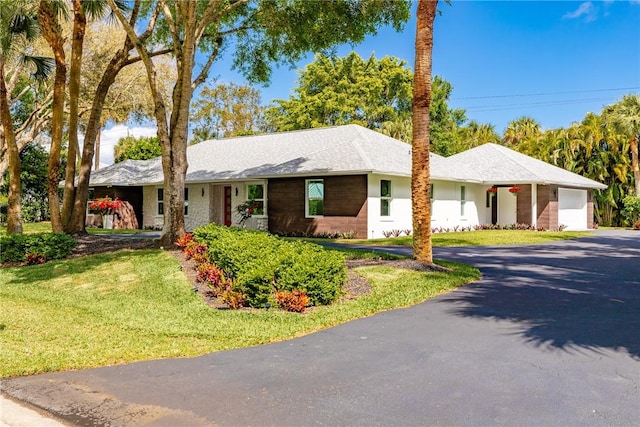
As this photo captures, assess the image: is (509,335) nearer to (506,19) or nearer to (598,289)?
(598,289)

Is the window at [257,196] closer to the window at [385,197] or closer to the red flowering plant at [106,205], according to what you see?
the window at [385,197]

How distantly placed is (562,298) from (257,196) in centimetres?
1808

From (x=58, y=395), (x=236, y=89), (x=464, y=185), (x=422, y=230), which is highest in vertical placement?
(x=236, y=89)

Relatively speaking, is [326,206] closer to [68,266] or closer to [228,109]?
[68,266]

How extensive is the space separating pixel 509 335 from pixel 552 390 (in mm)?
1907

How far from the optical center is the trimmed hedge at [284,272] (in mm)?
8656

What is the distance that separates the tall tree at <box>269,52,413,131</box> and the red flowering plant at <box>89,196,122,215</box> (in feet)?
64.9

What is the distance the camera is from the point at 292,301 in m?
8.36

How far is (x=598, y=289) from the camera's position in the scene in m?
9.78

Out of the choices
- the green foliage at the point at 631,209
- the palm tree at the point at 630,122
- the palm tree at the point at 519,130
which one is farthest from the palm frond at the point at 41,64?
the palm tree at the point at 519,130

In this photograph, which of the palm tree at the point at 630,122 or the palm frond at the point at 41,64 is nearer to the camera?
the palm frond at the point at 41,64

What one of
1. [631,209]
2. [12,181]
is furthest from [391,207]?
[631,209]

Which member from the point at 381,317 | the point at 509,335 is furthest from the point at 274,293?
the point at 509,335

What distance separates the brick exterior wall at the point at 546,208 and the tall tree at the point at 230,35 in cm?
1514
